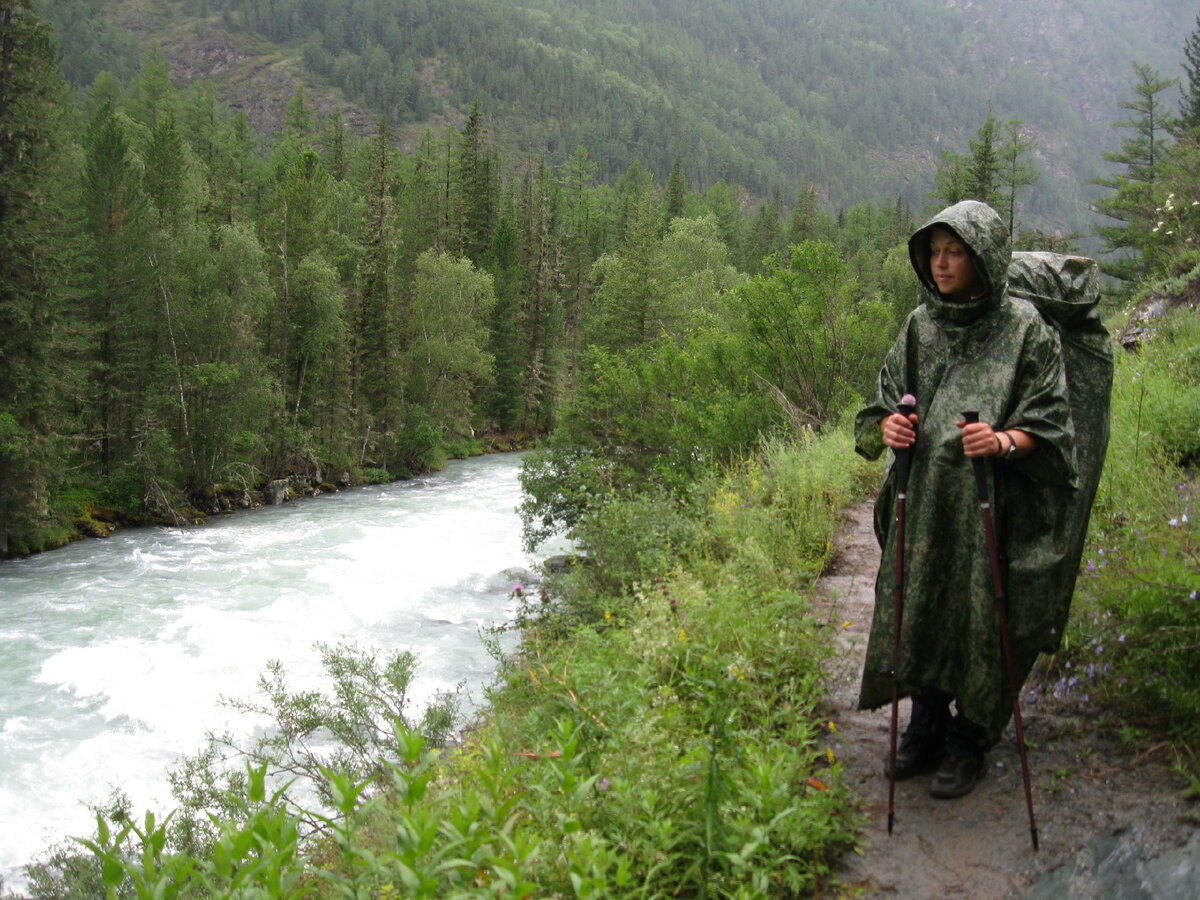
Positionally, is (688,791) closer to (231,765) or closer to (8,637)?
(231,765)

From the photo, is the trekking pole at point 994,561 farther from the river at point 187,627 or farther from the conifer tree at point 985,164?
the conifer tree at point 985,164

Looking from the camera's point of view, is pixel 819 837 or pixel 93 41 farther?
pixel 93 41

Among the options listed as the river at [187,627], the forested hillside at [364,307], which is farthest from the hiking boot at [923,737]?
the forested hillside at [364,307]

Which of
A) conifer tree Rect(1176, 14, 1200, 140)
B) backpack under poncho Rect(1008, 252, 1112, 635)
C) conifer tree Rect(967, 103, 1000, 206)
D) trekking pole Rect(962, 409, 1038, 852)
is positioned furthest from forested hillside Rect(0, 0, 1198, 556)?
trekking pole Rect(962, 409, 1038, 852)

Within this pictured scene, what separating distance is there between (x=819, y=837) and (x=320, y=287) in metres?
30.9

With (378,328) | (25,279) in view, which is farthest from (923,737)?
(378,328)

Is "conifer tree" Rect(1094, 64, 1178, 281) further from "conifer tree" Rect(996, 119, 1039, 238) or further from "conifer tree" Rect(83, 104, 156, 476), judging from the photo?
"conifer tree" Rect(83, 104, 156, 476)

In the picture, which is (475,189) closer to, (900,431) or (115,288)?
(115,288)

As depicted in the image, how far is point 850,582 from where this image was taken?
20.5 ft

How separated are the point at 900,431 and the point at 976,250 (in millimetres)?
729

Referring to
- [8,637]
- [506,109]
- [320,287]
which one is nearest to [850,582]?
[8,637]

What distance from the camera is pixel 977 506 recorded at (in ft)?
10.4

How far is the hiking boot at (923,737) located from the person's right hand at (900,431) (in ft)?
3.45

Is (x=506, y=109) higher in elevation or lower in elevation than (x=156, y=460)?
higher
